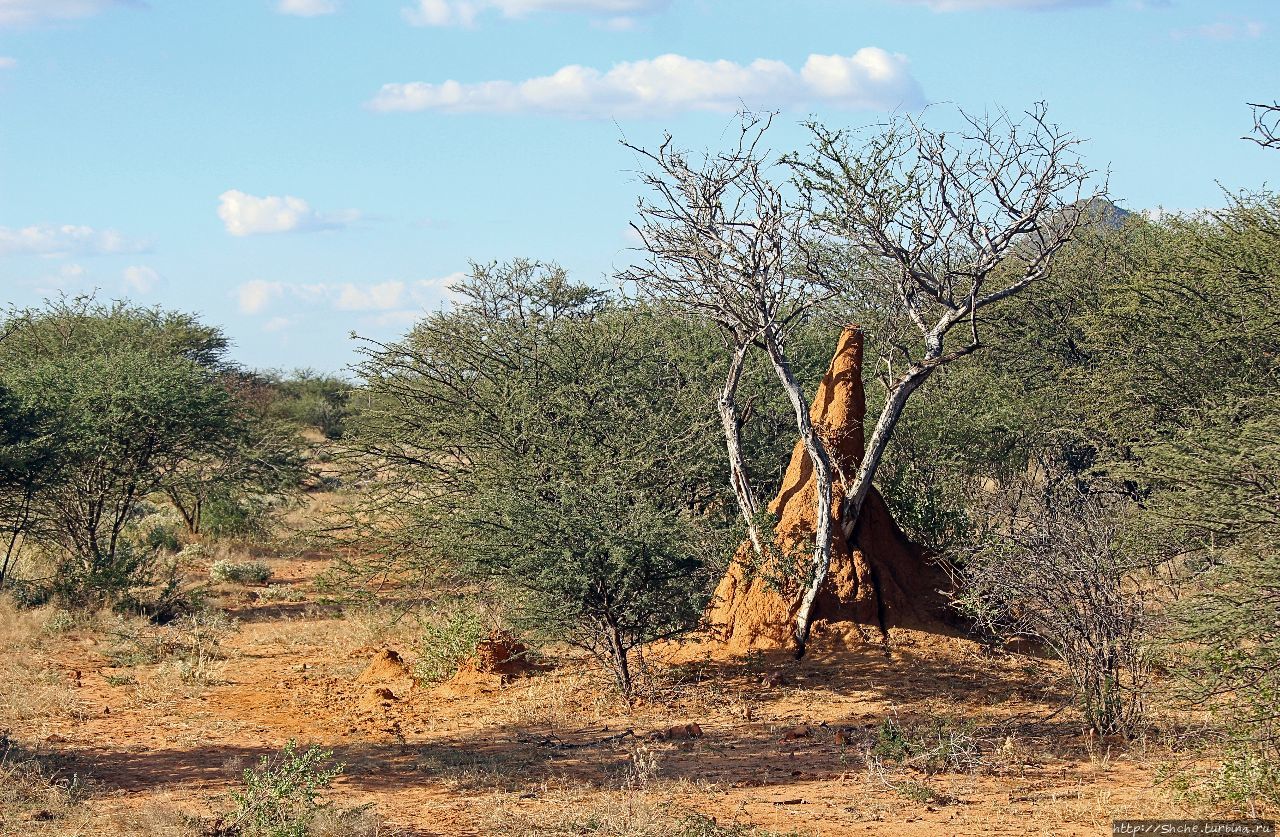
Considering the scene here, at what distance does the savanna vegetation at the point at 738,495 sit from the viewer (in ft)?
28.1

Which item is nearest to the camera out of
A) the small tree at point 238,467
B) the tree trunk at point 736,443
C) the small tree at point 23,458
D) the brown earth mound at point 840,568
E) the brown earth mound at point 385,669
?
the brown earth mound at point 840,568

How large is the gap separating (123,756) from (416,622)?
18.8 feet

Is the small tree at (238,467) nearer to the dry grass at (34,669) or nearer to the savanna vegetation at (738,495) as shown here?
the savanna vegetation at (738,495)

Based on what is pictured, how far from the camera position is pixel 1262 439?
30.6 ft

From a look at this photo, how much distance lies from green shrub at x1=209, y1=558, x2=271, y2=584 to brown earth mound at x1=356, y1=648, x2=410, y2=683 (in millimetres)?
6427

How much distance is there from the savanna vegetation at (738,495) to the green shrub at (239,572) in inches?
2.3

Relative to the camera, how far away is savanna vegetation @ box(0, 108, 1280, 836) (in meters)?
8.58

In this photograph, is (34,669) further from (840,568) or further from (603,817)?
(840,568)

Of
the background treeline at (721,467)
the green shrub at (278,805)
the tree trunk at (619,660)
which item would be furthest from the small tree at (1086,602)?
the green shrub at (278,805)

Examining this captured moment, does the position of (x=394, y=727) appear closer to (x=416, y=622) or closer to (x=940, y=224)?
(x=416, y=622)

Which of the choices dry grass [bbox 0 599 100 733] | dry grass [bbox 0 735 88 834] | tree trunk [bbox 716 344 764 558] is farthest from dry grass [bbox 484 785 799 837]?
dry grass [bbox 0 599 100 733]

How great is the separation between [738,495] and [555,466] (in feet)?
7.72

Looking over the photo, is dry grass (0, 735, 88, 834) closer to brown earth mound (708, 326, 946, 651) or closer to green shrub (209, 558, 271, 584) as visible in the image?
brown earth mound (708, 326, 946, 651)

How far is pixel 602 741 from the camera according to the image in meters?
9.86
